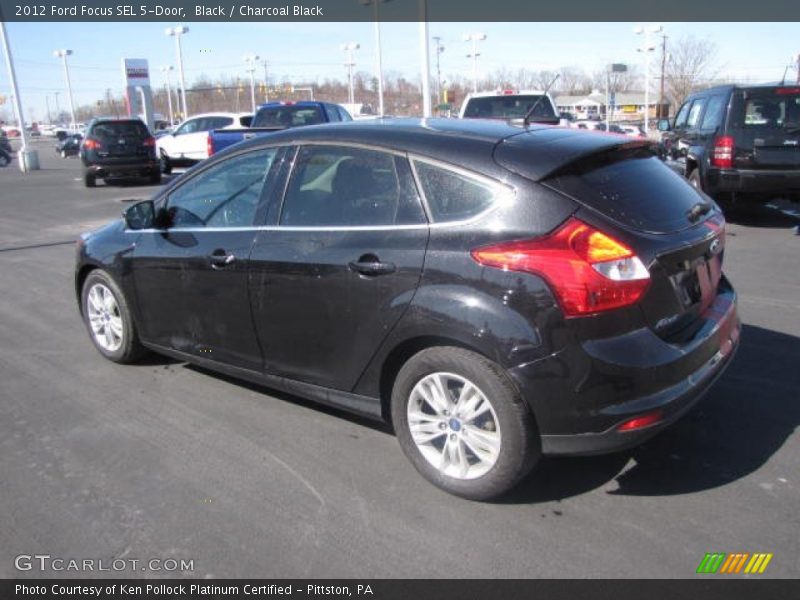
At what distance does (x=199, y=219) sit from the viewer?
14.0 feet

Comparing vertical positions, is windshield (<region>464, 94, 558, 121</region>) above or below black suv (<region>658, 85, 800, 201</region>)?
above

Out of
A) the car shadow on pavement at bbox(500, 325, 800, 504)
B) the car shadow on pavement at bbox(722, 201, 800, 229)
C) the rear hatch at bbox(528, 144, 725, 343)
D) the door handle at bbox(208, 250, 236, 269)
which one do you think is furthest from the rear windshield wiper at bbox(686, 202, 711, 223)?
the car shadow on pavement at bbox(722, 201, 800, 229)

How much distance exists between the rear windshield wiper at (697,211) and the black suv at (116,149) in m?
18.0

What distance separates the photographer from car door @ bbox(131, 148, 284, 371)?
390cm

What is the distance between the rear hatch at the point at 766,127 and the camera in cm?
926

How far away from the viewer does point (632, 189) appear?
3.22m

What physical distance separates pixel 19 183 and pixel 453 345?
22.9m

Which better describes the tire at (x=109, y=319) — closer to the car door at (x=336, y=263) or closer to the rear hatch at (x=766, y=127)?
the car door at (x=336, y=263)

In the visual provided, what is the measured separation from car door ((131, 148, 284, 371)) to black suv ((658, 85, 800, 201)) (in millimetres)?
7782

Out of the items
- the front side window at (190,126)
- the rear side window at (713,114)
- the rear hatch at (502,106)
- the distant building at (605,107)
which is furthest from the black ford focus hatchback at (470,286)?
the distant building at (605,107)

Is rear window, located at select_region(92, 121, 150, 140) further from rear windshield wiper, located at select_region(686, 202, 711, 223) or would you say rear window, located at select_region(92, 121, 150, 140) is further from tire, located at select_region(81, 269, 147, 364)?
rear windshield wiper, located at select_region(686, 202, 711, 223)

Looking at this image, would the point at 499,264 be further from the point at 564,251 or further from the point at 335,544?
the point at 335,544
